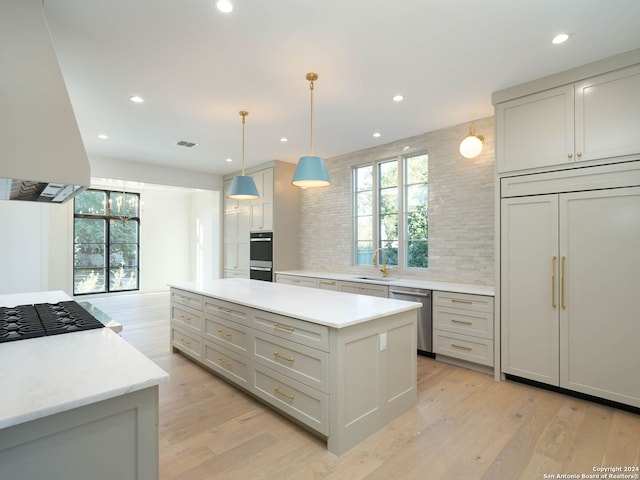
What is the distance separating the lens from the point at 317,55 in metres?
2.62

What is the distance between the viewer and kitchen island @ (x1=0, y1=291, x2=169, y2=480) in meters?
0.93

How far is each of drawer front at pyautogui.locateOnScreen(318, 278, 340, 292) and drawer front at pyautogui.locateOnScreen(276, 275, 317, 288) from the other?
0.40 feet

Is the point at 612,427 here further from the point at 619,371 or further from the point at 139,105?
the point at 139,105

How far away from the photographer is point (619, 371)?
255 centimetres

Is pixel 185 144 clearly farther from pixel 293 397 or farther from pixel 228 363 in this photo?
pixel 293 397

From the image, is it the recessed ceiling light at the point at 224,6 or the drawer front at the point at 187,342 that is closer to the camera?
the recessed ceiling light at the point at 224,6

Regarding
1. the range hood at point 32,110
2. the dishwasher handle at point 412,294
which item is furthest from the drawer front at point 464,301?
the range hood at point 32,110

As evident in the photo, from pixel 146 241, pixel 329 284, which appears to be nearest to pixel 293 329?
pixel 329 284

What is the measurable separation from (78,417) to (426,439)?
204 cm

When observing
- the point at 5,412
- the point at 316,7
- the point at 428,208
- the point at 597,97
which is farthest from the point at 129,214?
the point at 597,97

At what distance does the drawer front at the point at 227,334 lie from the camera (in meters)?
2.75

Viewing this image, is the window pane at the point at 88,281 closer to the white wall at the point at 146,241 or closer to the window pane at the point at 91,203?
the white wall at the point at 146,241

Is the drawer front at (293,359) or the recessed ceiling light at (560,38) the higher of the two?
the recessed ceiling light at (560,38)

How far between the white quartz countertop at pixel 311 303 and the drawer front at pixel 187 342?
52 cm
